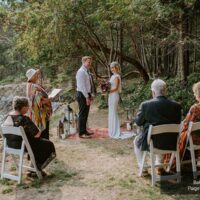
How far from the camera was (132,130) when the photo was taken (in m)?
9.21

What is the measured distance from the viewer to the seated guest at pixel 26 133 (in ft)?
18.4

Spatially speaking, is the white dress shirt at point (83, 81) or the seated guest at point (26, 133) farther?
the white dress shirt at point (83, 81)

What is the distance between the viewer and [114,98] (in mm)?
8656

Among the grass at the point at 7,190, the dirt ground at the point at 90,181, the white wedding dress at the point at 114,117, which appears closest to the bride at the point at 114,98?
the white wedding dress at the point at 114,117

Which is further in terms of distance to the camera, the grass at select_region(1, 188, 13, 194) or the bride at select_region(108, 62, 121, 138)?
the bride at select_region(108, 62, 121, 138)

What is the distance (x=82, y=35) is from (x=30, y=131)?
304 inches

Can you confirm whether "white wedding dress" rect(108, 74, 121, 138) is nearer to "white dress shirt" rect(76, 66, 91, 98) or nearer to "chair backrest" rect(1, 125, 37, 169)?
"white dress shirt" rect(76, 66, 91, 98)

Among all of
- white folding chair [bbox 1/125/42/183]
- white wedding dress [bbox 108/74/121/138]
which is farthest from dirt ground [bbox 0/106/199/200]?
white wedding dress [bbox 108/74/121/138]

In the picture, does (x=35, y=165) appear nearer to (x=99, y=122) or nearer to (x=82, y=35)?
(x=99, y=122)

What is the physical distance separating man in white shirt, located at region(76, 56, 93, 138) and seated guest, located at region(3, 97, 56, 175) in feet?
8.93

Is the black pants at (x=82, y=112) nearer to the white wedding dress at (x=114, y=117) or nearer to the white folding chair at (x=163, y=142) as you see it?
the white wedding dress at (x=114, y=117)

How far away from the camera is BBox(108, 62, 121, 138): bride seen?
27.9ft

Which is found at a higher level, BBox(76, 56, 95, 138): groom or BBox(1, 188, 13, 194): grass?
BBox(76, 56, 95, 138): groom

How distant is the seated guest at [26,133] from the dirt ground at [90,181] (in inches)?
13.5
